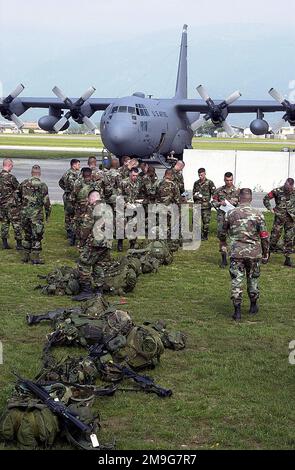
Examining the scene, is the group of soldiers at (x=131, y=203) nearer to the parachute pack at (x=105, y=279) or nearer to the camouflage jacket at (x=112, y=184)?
the camouflage jacket at (x=112, y=184)

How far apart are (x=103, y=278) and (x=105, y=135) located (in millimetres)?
20810

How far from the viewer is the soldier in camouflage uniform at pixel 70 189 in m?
16.4

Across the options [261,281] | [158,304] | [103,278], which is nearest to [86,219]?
[103,278]

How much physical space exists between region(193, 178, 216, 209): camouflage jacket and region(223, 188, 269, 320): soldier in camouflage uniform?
6277 millimetres

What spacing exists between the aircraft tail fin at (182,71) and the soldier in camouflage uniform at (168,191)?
1165 inches

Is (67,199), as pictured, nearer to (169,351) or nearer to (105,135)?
(169,351)

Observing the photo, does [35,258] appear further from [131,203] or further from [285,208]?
[285,208]

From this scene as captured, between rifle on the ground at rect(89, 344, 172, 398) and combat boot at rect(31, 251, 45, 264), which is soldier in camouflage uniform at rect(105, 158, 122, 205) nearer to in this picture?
combat boot at rect(31, 251, 45, 264)

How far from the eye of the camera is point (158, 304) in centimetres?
1210

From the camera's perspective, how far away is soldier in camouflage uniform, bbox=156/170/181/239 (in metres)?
15.8

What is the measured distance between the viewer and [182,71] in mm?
46719

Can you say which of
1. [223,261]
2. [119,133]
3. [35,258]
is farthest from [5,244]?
[119,133]
